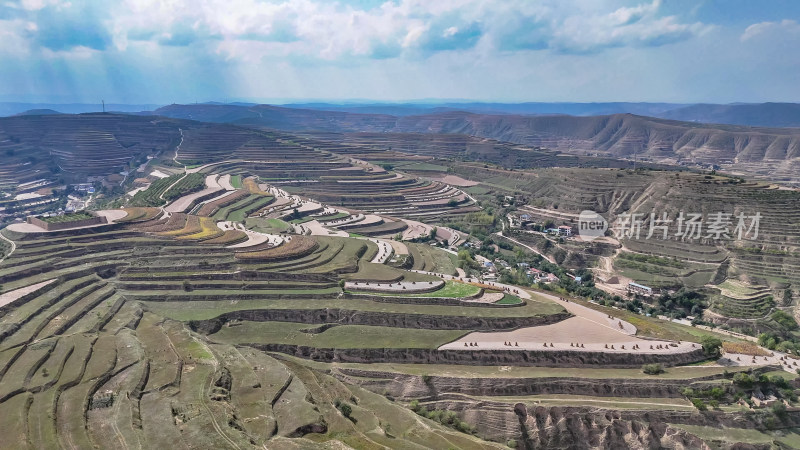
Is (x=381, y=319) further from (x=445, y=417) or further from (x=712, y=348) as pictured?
(x=712, y=348)

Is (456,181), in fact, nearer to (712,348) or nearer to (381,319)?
(381,319)

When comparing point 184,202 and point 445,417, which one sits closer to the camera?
point 445,417

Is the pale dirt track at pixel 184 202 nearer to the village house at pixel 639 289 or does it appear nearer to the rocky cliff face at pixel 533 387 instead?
the rocky cliff face at pixel 533 387

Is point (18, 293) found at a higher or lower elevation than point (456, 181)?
lower

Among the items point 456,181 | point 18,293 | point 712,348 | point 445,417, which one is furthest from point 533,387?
point 456,181

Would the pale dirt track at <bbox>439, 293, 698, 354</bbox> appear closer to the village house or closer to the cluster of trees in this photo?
the cluster of trees

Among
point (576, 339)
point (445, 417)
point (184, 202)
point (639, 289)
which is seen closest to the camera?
point (445, 417)

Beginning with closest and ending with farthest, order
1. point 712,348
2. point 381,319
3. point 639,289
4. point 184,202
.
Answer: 1. point 712,348
2. point 381,319
3. point 639,289
4. point 184,202

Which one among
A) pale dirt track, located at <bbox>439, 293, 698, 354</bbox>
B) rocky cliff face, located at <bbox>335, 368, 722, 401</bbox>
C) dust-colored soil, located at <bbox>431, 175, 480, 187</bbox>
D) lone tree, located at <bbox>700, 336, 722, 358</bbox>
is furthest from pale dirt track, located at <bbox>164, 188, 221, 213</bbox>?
lone tree, located at <bbox>700, 336, 722, 358</bbox>

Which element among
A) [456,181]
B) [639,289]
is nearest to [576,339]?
[639,289]

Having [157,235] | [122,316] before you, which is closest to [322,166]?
[157,235]

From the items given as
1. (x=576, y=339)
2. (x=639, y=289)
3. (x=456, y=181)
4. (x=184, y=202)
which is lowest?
(x=639, y=289)
